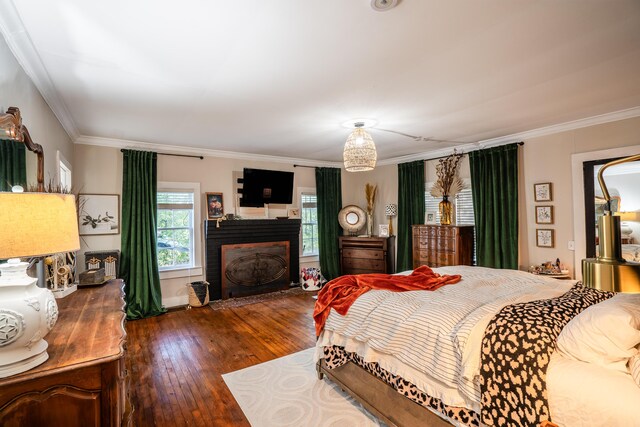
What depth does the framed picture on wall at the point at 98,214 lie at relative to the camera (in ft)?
14.2

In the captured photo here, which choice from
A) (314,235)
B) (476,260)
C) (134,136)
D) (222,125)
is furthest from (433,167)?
(134,136)

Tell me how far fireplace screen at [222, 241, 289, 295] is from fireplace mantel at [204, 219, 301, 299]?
0.07 m

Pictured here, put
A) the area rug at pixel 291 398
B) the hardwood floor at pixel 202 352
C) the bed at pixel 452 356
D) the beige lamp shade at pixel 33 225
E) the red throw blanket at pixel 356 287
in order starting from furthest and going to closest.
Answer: the red throw blanket at pixel 356 287 < the hardwood floor at pixel 202 352 < the area rug at pixel 291 398 < the bed at pixel 452 356 < the beige lamp shade at pixel 33 225

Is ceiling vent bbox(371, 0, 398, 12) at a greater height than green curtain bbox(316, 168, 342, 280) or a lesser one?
greater

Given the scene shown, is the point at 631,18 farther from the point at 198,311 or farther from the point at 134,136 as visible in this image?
the point at 198,311

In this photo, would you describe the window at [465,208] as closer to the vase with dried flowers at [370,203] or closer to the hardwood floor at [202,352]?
the vase with dried flowers at [370,203]

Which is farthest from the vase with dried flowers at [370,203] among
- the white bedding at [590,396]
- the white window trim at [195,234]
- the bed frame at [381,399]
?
the white bedding at [590,396]

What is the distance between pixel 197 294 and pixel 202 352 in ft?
5.80

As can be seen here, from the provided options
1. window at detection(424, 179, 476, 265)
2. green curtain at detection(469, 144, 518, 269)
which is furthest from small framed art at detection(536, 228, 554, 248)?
window at detection(424, 179, 476, 265)

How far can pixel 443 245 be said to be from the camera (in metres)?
4.95

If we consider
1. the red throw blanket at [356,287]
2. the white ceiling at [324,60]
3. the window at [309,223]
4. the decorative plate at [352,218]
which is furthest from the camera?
the decorative plate at [352,218]

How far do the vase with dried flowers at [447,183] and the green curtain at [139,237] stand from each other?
182 inches

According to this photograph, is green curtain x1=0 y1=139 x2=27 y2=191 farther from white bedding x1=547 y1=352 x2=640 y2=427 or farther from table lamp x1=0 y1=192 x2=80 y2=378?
white bedding x1=547 y1=352 x2=640 y2=427

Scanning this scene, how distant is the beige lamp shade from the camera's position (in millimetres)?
1107
